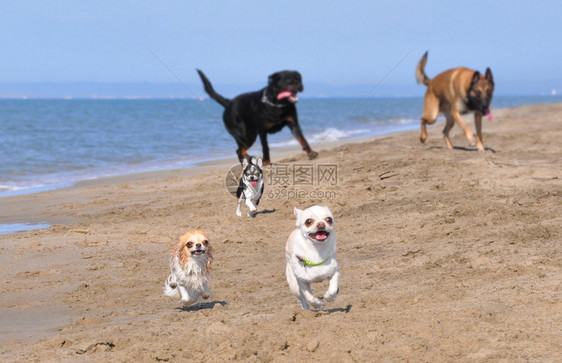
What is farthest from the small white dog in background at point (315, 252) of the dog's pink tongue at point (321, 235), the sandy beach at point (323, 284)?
the sandy beach at point (323, 284)

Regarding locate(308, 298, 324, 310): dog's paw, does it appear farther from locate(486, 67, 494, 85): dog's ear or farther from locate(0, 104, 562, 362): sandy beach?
locate(486, 67, 494, 85): dog's ear

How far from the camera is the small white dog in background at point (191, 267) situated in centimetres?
587

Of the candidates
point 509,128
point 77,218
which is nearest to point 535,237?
point 77,218

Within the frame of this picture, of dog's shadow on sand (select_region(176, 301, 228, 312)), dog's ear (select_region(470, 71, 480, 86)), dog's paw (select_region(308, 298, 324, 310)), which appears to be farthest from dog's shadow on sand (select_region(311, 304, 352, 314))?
dog's ear (select_region(470, 71, 480, 86))

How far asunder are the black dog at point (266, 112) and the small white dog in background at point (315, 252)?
8.40m

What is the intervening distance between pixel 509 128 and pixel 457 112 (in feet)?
27.6

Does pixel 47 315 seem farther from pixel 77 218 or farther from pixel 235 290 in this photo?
pixel 77 218

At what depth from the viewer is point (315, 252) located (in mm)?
5199

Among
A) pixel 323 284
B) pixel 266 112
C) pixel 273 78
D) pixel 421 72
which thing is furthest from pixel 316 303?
pixel 421 72

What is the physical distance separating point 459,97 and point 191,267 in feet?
33.8

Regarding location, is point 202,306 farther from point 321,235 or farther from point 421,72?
point 421,72

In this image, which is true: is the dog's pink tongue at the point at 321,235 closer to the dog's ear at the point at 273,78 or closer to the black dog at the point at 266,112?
the black dog at the point at 266,112

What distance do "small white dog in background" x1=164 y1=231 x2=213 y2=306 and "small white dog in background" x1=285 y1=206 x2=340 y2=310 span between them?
94 centimetres

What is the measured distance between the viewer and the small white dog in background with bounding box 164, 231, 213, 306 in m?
5.87
